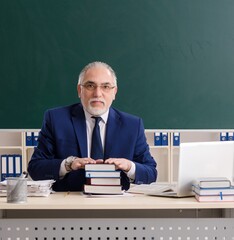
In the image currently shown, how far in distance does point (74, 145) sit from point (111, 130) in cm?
26

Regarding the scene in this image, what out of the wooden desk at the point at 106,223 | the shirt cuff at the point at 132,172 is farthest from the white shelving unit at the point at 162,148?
the wooden desk at the point at 106,223

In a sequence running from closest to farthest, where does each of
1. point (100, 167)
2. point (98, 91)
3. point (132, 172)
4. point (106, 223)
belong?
point (106, 223) → point (100, 167) → point (132, 172) → point (98, 91)

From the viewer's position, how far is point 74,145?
11.1 ft

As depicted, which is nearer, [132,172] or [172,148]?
[132,172]

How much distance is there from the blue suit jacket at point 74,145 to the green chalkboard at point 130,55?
7.64 ft

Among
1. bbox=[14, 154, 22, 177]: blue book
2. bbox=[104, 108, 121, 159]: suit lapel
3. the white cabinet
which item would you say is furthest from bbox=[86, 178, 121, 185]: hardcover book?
bbox=[14, 154, 22, 177]: blue book

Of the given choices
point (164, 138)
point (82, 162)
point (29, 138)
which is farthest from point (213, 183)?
point (29, 138)

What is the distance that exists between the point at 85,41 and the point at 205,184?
3.38 meters

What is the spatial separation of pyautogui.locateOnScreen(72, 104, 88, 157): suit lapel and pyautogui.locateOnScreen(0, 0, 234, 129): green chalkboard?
2.32 metres

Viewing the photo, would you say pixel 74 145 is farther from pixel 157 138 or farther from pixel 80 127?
pixel 157 138

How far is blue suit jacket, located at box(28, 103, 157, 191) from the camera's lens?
131 inches

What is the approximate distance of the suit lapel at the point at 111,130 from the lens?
3.40 m

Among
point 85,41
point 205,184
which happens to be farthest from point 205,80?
point 205,184

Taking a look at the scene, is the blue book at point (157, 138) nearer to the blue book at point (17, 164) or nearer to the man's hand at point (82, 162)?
the blue book at point (17, 164)
